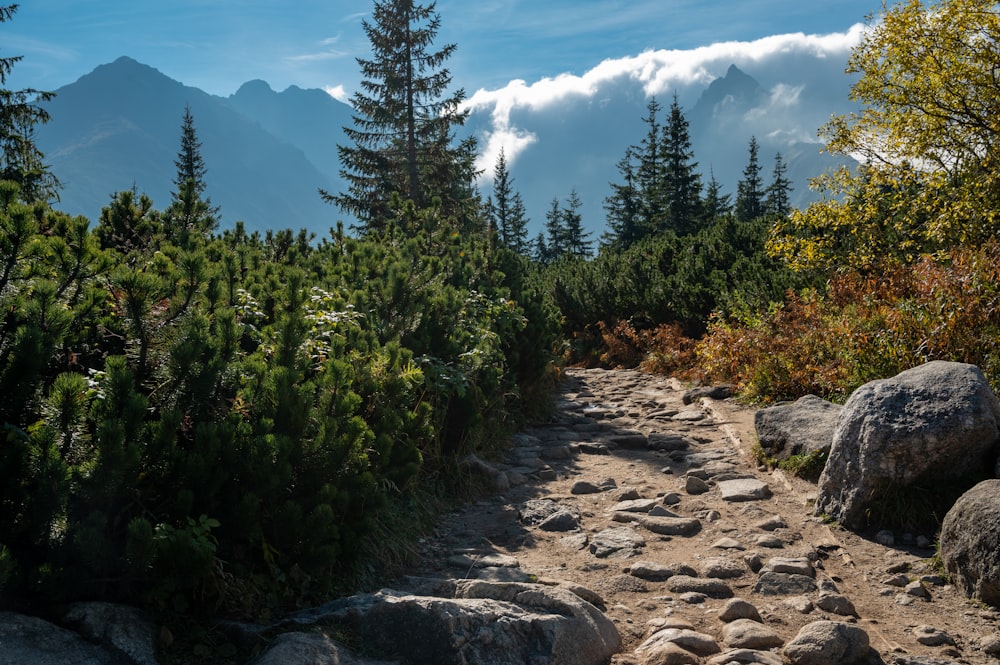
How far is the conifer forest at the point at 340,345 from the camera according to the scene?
8.54ft

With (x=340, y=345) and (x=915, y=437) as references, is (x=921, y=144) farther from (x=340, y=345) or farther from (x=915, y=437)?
(x=340, y=345)

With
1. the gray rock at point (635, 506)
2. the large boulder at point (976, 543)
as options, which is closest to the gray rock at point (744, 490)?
the gray rock at point (635, 506)

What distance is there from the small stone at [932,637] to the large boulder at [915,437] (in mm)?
1349

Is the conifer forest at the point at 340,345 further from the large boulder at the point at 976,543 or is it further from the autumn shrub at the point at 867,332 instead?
the large boulder at the point at 976,543

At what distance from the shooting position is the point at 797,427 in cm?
624

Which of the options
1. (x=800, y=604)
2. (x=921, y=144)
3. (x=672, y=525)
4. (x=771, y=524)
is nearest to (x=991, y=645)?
(x=800, y=604)

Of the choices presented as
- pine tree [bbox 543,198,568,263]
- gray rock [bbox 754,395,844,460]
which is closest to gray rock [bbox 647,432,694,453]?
gray rock [bbox 754,395,844,460]

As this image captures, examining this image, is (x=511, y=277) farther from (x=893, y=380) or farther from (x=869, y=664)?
(x=869, y=664)

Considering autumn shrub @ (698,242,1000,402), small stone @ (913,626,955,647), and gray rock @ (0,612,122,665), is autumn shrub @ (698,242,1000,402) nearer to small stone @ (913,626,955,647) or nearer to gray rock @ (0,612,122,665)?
small stone @ (913,626,955,647)

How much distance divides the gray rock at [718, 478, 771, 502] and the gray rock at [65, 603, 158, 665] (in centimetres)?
455

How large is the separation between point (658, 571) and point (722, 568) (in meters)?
0.41

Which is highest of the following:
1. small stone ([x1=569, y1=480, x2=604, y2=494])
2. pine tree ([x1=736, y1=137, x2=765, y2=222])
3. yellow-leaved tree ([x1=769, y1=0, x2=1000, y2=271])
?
pine tree ([x1=736, y1=137, x2=765, y2=222])

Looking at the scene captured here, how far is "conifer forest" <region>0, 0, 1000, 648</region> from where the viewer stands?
2604mm

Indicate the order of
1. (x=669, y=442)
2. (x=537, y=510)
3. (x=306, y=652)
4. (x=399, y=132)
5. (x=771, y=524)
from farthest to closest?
(x=399, y=132) < (x=669, y=442) < (x=537, y=510) < (x=771, y=524) < (x=306, y=652)
